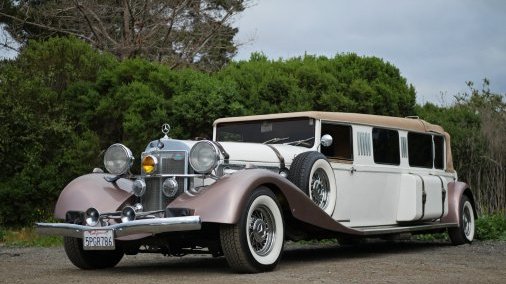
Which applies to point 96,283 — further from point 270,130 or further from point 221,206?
point 270,130

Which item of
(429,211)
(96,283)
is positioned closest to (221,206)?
(96,283)

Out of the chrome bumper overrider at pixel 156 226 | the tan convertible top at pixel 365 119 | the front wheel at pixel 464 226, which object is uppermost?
the tan convertible top at pixel 365 119

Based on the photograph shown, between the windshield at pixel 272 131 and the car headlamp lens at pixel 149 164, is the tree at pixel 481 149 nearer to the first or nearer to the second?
the windshield at pixel 272 131

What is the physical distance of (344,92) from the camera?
17047mm

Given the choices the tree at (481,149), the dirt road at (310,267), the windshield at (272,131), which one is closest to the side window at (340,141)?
the windshield at (272,131)

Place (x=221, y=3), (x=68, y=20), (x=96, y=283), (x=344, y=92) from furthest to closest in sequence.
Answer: (x=221, y=3), (x=68, y=20), (x=344, y=92), (x=96, y=283)

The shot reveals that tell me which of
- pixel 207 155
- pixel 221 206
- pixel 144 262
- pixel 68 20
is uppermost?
pixel 68 20

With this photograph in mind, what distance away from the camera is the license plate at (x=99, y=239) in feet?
23.5

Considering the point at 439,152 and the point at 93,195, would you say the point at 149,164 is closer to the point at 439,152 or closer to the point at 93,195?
the point at 93,195

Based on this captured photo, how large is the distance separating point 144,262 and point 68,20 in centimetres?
1319

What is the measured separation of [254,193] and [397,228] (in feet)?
10.7

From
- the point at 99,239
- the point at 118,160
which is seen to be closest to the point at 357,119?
the point at 118,160

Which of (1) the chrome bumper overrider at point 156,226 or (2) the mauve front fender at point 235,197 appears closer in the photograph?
(1) the chrome bumper overrider at point 156,226

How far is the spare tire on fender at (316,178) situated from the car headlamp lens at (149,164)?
1.54 meters
